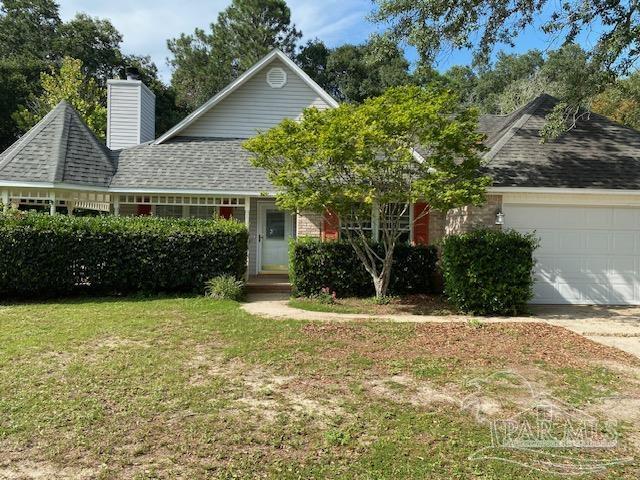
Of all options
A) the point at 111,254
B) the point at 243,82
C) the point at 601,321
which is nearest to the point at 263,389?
the point at 111,254

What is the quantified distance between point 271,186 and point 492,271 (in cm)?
619

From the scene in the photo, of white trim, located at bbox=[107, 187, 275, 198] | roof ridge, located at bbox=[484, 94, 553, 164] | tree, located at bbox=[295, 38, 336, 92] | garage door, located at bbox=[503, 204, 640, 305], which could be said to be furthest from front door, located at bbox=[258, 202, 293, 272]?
tree, located at bbox=[295, 38, 336, 92]

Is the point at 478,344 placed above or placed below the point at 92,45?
below

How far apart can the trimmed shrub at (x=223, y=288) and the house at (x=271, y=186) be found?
2357mm

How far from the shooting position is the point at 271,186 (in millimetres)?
12711

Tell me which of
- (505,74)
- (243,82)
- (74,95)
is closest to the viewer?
(243,82)

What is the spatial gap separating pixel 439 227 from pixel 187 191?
660cm

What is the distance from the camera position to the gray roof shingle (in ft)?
41.2

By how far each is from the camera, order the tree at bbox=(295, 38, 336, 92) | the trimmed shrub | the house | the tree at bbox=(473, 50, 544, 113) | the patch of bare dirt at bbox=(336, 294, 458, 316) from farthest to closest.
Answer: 1. the tree at bbox=(473, 50, 544, 113)
2. the tree at bbox=(295, 38, 336, 92)
3. the house
4. the trimmed shrub
5. the patch of bare dirt at bbox=(336, 294, 458, 316)

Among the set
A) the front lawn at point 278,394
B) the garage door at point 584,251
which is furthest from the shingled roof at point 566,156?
the front lawn at point 278,394

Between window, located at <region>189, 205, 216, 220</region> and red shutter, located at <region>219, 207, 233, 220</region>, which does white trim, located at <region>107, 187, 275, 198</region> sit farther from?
window, located at <region>189, 205, 216, 220</region>

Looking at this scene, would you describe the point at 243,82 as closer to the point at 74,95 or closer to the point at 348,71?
the point at 74,95

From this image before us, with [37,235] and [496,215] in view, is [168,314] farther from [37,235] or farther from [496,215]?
[496,215]

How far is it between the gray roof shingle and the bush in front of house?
18.4 feet
